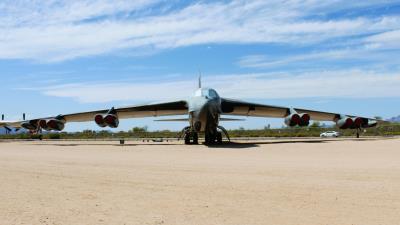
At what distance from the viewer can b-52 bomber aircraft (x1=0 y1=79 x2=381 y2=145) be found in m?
27.0

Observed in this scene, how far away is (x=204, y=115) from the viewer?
26.4 m

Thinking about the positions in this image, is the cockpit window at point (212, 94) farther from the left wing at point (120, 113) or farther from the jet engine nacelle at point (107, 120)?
the jet engine nacelle at point (107, 120)

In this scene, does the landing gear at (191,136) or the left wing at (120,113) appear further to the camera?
the left wing at (120,113)

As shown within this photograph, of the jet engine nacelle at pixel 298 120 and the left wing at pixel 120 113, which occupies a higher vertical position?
the left wing at pixel 120 113

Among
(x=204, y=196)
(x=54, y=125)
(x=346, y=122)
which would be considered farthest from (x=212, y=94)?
(x=204, y=196)

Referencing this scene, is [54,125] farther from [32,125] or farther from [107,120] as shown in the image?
[107,120]

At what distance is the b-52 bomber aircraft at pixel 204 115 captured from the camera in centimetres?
2702

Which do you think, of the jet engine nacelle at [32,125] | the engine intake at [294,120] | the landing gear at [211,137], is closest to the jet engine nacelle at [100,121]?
the jet engine nacelle at [32,125]

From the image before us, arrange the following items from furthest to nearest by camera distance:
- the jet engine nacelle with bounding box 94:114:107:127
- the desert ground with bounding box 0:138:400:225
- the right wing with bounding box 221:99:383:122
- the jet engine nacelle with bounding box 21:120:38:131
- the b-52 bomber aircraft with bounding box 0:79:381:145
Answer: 1. the jet engine nacelle with bounding box 21:120:38:131
2. the right wing with bounding box 221:99:383:122
3. the jet engine nacelle with bounding box 94:114:107:127
4. the b-52 bomber aircraft with bounding box 0:79:381:145
5. the desert ground with bounding box 0:138:400:225

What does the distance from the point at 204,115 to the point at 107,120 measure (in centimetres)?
846

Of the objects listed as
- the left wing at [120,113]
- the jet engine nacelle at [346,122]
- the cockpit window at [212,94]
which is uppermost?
the cockpit window at [212,94]

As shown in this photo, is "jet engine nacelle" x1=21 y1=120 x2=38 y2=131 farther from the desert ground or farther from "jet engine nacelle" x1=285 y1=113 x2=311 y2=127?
the desert ground

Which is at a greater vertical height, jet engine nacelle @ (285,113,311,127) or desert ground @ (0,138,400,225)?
jet engine nacelle @ (285,113,311,127)

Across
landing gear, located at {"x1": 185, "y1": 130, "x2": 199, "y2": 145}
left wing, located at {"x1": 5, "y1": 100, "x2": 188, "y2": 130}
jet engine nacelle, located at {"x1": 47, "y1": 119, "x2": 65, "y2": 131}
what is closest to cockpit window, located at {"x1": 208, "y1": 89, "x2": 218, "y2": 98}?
landing gear, located at {"x1": 185, "y1": 130, "x2": 199, "y2": 145}
